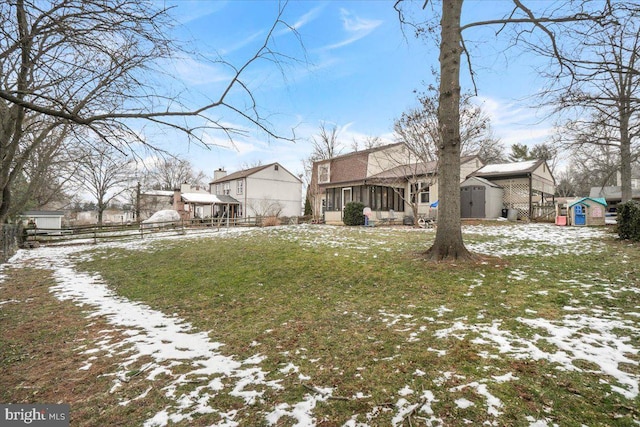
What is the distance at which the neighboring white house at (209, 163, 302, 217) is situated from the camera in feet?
116

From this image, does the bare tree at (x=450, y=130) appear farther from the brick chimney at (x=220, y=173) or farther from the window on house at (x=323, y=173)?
the brick chimney at (x=220, y=173)

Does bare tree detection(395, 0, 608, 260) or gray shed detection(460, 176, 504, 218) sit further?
gray shed detection(460, 176, 504, 218)

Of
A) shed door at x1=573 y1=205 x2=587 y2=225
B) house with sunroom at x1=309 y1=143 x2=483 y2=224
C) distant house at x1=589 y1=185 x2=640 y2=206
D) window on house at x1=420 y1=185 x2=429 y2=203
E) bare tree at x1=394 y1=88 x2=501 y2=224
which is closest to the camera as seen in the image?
shed door at x1=573 y1=205 x2=587 y2=225

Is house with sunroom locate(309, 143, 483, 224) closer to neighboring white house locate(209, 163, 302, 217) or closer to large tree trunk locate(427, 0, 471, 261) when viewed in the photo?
neighboring white house locate(209, 163, 302, 217)

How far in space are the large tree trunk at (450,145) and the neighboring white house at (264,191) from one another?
89.4ft

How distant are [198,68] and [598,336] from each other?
5.91m

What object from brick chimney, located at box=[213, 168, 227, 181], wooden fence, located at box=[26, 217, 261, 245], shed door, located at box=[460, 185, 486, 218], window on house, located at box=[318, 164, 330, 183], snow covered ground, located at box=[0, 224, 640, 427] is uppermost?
brick chimney, located at box=[213, 168, 227, 181]

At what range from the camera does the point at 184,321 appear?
506 centimetres

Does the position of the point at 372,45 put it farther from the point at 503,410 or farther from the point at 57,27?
the point at 503,410

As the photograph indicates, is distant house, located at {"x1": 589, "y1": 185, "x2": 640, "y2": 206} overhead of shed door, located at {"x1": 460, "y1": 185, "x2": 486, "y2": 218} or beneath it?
overhead

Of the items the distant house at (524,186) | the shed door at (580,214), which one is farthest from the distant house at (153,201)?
the shed door at (580,214)

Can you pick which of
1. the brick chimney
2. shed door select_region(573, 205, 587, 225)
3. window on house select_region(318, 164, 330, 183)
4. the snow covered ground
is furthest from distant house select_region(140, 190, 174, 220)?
shed door select_region(573, 205, 587, 225)

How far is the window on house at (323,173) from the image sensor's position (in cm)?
2706

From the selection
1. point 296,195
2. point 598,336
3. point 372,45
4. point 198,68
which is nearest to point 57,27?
point 198,68
